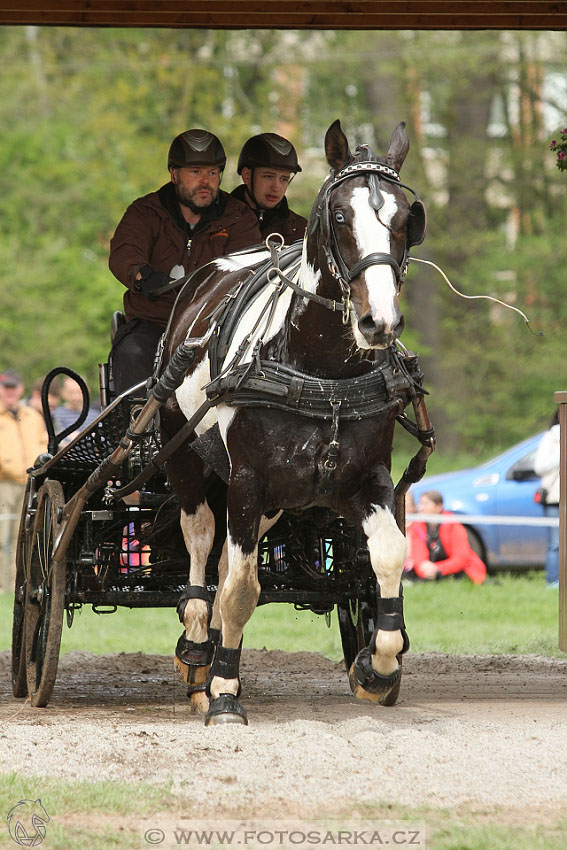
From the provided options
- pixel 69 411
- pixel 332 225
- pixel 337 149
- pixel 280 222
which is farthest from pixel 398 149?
A: pixel 69 411

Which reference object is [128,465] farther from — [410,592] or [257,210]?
[410,592]

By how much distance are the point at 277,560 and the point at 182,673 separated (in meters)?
0.94

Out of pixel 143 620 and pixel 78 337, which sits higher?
pixel 78 337

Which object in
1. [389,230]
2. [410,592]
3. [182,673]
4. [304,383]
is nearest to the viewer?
[389,230]

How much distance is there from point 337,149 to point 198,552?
2.43 m

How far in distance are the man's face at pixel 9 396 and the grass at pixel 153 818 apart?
30.6 ft

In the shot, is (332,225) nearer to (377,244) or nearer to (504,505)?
(377,244)

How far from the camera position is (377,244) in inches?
224

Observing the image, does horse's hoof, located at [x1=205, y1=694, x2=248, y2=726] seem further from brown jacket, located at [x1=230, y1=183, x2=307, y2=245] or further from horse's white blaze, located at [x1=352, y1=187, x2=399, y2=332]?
brown jacket, located at [x1=230, y1=183, x2=307, y2=245]

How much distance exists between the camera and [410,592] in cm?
1425

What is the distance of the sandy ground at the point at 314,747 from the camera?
17.0 ft

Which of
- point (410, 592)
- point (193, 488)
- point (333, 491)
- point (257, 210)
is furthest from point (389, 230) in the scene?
point (410, 592)

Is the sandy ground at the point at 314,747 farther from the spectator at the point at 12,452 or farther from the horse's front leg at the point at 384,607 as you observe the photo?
the spectator at the point at 12,452

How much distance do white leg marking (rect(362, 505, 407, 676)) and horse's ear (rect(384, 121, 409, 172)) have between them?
4.83 ft
